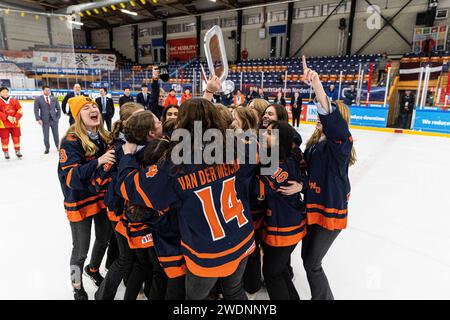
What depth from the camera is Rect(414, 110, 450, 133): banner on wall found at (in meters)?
9.08

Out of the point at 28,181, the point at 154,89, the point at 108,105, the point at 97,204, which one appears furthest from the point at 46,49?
the point at 97,204

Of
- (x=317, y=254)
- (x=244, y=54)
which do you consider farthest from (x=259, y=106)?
(x=244, y=54)

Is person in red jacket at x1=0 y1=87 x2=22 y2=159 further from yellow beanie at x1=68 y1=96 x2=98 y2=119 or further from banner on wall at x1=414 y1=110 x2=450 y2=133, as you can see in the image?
banner on wall at x1=414 y1=110 x2=450 y2=133

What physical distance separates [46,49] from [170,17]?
10.8m

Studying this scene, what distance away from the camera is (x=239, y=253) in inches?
54.8

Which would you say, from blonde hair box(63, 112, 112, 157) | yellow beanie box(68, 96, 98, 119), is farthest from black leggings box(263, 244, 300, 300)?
yellow beanie box(68, 96, 98, 119)

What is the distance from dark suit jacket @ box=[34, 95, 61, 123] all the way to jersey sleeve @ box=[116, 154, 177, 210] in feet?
20.5

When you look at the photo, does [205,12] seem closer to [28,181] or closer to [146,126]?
[28,181]

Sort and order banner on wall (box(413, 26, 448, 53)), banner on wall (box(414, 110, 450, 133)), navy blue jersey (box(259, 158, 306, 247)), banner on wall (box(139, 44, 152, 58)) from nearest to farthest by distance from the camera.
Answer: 1. navy blue jersey (box(259, 158, 306, 247))
2. banner on wall (box(414, 110, 450, 133))
3. banner on wall (box(413, 26, 448, 53))
4. banner on wall (box(139, 44, 152, 58))

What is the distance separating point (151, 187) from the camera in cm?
120

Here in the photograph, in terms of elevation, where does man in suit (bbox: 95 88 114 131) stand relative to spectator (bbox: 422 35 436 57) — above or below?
below

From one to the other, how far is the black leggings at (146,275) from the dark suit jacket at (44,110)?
5942 millimetres

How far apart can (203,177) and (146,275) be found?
3.23 feet

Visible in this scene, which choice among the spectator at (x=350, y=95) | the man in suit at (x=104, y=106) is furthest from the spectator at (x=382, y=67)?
the man in suit at (x=104, y=106)
